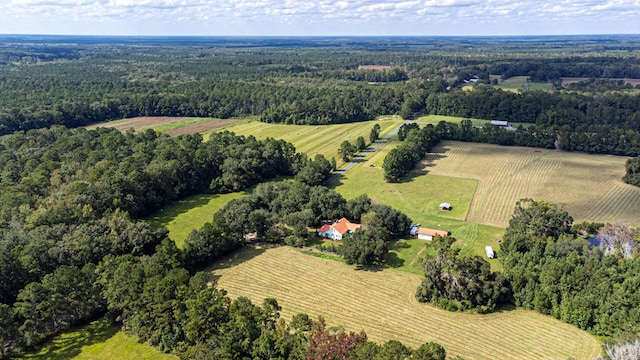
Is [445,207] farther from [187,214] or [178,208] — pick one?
[178,208]

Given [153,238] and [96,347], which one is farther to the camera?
[153,238]

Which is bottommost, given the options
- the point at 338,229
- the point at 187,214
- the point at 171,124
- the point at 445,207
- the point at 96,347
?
the point at 187,214

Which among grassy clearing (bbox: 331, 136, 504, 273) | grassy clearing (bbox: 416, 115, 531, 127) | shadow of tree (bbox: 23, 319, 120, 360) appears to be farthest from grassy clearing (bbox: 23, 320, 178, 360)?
grassy clearing (bbox: 416, 115, 531, 127)

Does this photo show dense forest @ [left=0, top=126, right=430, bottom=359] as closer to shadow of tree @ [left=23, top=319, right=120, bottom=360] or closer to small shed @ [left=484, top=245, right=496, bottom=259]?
shadow of tree @ [left=23, top=319, right=120, bottom=360]

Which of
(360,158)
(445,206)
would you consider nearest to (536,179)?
(445,206)

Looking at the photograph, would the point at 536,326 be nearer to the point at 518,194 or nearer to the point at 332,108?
the point at 518,194
